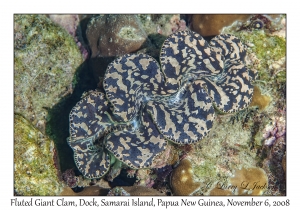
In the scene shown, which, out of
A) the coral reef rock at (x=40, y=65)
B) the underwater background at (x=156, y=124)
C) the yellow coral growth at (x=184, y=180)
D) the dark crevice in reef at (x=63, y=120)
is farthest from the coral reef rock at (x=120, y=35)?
the yellow coral growth at (x=184, y=180)

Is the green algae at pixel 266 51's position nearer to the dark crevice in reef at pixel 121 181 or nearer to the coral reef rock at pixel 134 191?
the coral reef rock at pixel 134 191

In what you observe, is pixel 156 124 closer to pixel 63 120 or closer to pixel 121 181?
pixel 121 181

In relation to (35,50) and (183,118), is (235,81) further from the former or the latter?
(35,50)

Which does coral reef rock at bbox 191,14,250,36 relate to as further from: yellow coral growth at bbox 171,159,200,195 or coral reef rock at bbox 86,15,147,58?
yellow coral growth at bbox 171,159,200,195

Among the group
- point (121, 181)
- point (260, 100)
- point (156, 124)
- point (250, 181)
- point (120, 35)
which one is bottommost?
point (121, 181)

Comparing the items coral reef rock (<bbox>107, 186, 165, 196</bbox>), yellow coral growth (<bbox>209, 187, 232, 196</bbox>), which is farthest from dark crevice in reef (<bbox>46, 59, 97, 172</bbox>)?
yellow coral growth (<bbox>209, 187, 232, 196</bbox>)

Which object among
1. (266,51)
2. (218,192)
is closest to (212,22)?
(266,51)
